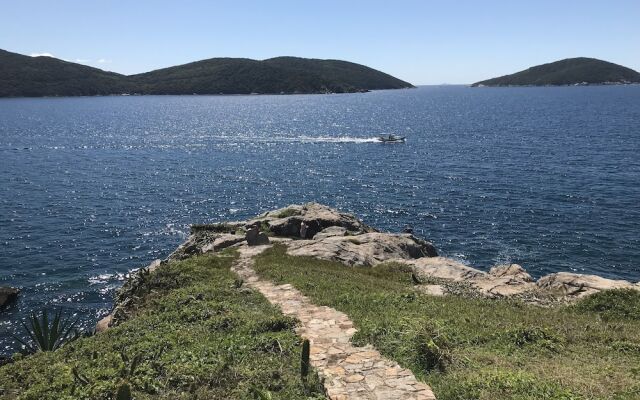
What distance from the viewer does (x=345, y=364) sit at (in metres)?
16.3

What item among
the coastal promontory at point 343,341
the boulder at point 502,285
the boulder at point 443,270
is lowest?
the boulder at point 443,270

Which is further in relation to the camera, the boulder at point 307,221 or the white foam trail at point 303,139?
the white foam trail at point 303,139

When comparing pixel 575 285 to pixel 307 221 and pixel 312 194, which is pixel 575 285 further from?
pixel 312 194

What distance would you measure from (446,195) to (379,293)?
181 feet

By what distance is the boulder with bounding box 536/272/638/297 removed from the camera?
29.7m

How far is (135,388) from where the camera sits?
14945 mm

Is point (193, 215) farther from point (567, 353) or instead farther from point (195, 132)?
point (195, 132)

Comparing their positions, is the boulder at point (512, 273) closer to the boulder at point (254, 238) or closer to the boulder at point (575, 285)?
the boulder at point (575, 285)

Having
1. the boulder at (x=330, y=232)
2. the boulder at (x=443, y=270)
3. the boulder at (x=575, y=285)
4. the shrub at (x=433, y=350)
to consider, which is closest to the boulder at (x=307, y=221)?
the boulder at (x=330, y=232)

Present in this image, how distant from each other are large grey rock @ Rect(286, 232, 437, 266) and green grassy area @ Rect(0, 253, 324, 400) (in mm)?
12290

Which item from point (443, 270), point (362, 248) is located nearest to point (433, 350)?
point (443, 270)

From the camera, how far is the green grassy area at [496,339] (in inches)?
536

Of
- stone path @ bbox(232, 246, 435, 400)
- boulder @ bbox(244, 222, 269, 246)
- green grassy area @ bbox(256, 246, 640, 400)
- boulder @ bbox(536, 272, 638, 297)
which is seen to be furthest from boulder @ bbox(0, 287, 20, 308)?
boulder @ bbox(536, 272, 638, 297)

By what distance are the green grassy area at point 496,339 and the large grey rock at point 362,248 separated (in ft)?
23.7
